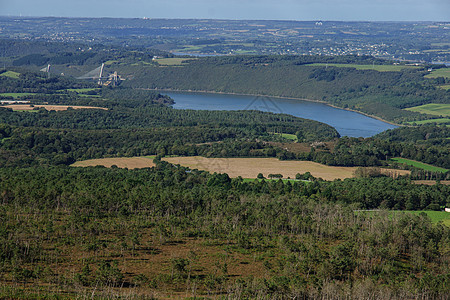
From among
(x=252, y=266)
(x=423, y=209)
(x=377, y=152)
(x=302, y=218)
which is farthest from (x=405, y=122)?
(x=252, y=266)

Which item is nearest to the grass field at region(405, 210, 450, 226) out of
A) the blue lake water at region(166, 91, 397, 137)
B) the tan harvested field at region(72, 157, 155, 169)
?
the tan harvested field at region(72, 157, 155, 169)

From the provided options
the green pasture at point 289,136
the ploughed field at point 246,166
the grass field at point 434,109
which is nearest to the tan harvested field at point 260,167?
the ploughed field at point 246,166

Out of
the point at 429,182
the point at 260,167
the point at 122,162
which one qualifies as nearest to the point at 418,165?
the point at 429,182

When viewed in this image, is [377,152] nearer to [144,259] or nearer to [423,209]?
[423,209]

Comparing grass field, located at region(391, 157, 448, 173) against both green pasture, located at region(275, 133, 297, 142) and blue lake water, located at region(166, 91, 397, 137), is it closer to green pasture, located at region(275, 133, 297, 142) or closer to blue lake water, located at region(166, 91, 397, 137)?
green pasture, located at region(275, 133, 297, 142)

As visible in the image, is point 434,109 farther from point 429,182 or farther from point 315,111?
point 429,182
